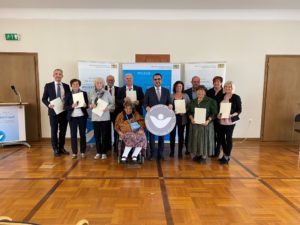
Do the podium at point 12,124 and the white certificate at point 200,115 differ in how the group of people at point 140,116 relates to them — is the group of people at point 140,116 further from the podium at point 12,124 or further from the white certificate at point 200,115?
the podium at point 12,124

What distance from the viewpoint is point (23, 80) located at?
557 centimetres

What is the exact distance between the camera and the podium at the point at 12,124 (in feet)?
16.4

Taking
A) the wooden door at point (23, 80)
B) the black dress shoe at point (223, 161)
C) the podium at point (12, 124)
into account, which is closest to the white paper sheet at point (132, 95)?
the black dress shoe at point (223, 161)

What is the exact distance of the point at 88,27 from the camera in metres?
5.48

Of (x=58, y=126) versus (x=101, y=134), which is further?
(x=58, y=126)

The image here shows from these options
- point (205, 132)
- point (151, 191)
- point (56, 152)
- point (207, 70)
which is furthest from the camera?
point (207, 70)

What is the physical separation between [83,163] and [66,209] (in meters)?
1.58

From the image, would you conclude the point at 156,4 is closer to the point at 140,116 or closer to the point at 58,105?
the point at 140,116

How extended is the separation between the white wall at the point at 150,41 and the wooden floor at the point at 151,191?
2.40 metres

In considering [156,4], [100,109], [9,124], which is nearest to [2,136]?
[9,124]

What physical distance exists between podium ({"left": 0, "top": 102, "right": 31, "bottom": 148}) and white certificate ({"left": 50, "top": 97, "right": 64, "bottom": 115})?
1295 millimetres

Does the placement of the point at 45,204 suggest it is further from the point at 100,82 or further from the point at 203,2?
the point at 203,2

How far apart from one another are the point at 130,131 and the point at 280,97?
13.0 ft

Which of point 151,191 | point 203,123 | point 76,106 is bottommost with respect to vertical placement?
point 151,191
